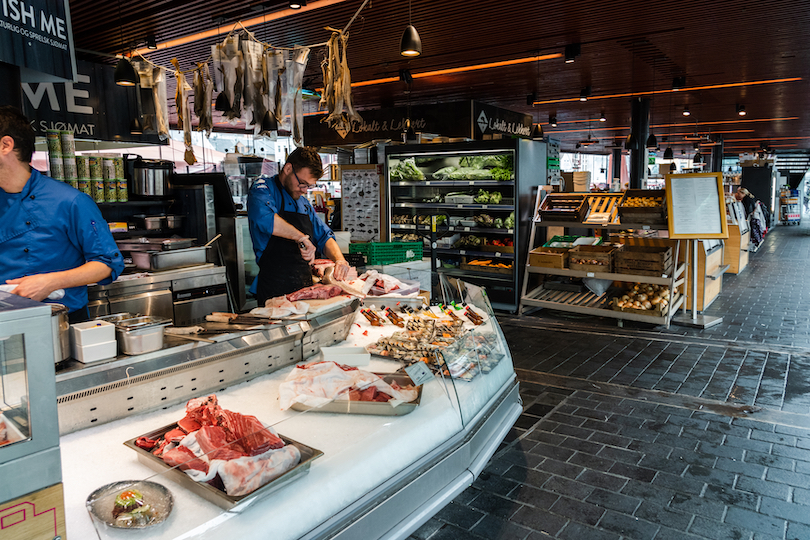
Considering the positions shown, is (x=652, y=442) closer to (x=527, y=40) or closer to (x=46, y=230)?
(x=46, y=230)

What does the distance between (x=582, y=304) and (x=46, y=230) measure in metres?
6.56

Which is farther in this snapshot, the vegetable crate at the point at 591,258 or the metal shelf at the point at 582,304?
the vegetable crate at the point at 591,258

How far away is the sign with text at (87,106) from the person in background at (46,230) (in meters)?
3.42

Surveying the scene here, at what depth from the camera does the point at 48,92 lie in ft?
18.0

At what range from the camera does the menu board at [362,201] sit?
30.2 ft

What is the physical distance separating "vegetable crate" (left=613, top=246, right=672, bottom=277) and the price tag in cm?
546

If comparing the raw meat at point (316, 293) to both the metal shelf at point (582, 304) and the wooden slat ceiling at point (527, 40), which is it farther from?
the metal shelf at point (582, 304)

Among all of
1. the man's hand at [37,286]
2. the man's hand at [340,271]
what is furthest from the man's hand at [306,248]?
the man's hand at [37,286]

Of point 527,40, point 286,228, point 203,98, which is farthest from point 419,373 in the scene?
point 527,40

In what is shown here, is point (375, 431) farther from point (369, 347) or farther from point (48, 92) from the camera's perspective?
point (48, 92)

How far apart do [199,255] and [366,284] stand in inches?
110

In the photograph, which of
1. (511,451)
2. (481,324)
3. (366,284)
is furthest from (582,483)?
(366,284)

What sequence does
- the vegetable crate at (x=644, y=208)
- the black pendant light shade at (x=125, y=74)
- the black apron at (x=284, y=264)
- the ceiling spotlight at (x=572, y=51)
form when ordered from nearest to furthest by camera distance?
the black apron at (x=284, y=264), the black pendant light shade at (x=125, y=74), the vegetable crate at (x=644, y=208), the ceiling spotlight at (x=572, y=51)

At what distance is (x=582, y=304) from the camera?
24.7 ft
